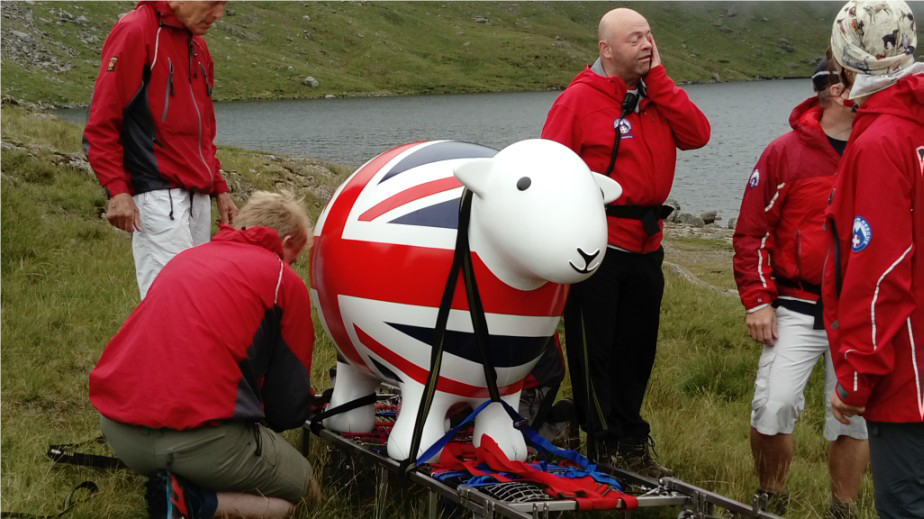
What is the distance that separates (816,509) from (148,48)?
15.0ft

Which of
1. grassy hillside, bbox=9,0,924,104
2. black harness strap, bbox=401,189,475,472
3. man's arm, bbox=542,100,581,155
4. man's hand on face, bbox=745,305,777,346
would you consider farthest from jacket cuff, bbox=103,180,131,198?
grassy hillside, bbox=9,0,924,104

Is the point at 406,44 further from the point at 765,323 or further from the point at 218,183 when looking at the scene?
the point at 765,323

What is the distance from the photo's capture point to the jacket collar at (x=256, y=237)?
4508mm

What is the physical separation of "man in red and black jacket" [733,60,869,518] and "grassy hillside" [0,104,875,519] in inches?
15.7

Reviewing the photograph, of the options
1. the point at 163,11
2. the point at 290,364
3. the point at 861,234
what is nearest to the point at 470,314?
the point at 290,364

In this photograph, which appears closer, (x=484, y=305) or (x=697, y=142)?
(x=484, y=305)

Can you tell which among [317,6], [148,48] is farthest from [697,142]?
[317,6]

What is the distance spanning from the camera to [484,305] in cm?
449

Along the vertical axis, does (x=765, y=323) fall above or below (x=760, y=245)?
below

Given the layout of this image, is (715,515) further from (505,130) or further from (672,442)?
(505,130)

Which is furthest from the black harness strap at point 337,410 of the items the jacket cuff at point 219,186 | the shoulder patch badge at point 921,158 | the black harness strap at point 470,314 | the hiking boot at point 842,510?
the shoulder patch badge at point 921,158

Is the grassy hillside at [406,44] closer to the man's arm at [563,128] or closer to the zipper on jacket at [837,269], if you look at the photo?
the man's arm at [563,128]

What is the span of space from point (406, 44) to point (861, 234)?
111 m

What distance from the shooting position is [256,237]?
4508mm
